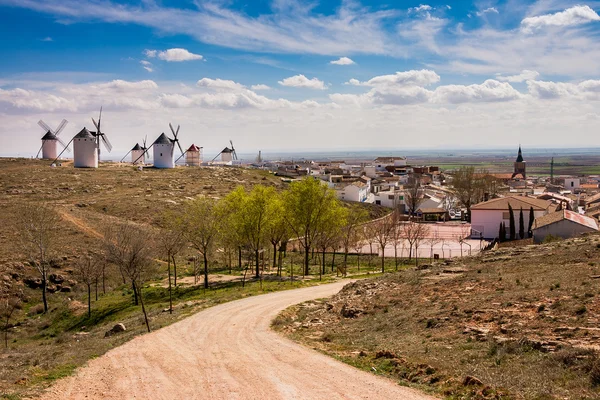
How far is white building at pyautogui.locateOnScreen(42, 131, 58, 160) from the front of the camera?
125 meters

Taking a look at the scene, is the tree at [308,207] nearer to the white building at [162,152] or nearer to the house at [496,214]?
the house at [496,214]

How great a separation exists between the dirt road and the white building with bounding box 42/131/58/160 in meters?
116

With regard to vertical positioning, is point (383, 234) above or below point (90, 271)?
below

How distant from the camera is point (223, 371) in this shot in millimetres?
17438

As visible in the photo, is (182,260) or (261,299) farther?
(182,260)

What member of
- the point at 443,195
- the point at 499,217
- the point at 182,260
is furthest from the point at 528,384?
the point at 443,195

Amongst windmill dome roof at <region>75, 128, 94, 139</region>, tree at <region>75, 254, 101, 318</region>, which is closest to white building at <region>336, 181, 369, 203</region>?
windmill dome roof at <region>75, 128, 94, 139</region>

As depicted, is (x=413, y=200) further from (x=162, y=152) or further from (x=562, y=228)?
(x=162, y=152)

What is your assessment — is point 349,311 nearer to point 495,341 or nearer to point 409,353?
point 409,353

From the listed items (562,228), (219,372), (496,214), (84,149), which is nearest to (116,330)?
(219,372)

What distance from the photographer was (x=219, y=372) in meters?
17.3

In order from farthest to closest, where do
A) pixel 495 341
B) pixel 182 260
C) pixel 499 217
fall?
pixel 499 217 → pixel 182 260 → pixel 495 341

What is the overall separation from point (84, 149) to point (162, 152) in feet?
59.2

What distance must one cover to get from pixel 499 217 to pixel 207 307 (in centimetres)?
5489
